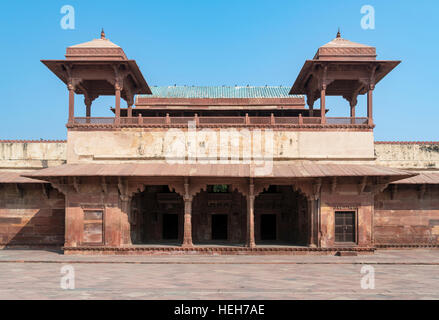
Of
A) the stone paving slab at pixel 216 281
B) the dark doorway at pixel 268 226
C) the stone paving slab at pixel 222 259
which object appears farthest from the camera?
the dark doorway at pixel 268 226

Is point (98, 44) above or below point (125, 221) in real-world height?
above

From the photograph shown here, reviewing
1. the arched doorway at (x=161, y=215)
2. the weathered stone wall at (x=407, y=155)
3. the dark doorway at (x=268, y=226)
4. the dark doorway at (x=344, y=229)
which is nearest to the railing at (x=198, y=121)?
the weathered stone wall at (x=407, y=155)

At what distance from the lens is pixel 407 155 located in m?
20.7

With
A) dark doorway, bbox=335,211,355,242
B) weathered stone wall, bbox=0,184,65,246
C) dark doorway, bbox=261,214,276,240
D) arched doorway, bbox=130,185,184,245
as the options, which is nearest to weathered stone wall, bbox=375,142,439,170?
dark doorway, bbox=335,211,355,242

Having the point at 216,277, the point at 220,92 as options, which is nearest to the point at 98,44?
the point at 216,277

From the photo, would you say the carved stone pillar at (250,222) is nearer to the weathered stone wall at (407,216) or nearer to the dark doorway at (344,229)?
the dark doorway at (344,229)

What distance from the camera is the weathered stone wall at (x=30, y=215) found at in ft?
65.5

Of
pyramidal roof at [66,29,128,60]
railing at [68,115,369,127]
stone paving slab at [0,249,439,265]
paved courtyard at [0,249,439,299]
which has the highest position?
pyramidal roof at [66,29,128,60]

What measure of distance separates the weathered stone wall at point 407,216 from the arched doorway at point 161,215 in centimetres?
991

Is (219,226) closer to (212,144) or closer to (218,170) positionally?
(212,144)

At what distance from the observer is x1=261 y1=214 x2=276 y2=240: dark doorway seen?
74.6ft

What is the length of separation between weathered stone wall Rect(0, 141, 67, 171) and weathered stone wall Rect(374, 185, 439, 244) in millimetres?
15563

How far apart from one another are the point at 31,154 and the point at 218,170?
10.0 metres

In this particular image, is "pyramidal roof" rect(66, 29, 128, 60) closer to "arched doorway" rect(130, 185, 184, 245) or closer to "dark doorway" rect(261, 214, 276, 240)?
"arched doorway" rect(130, 185, 184, 245)
